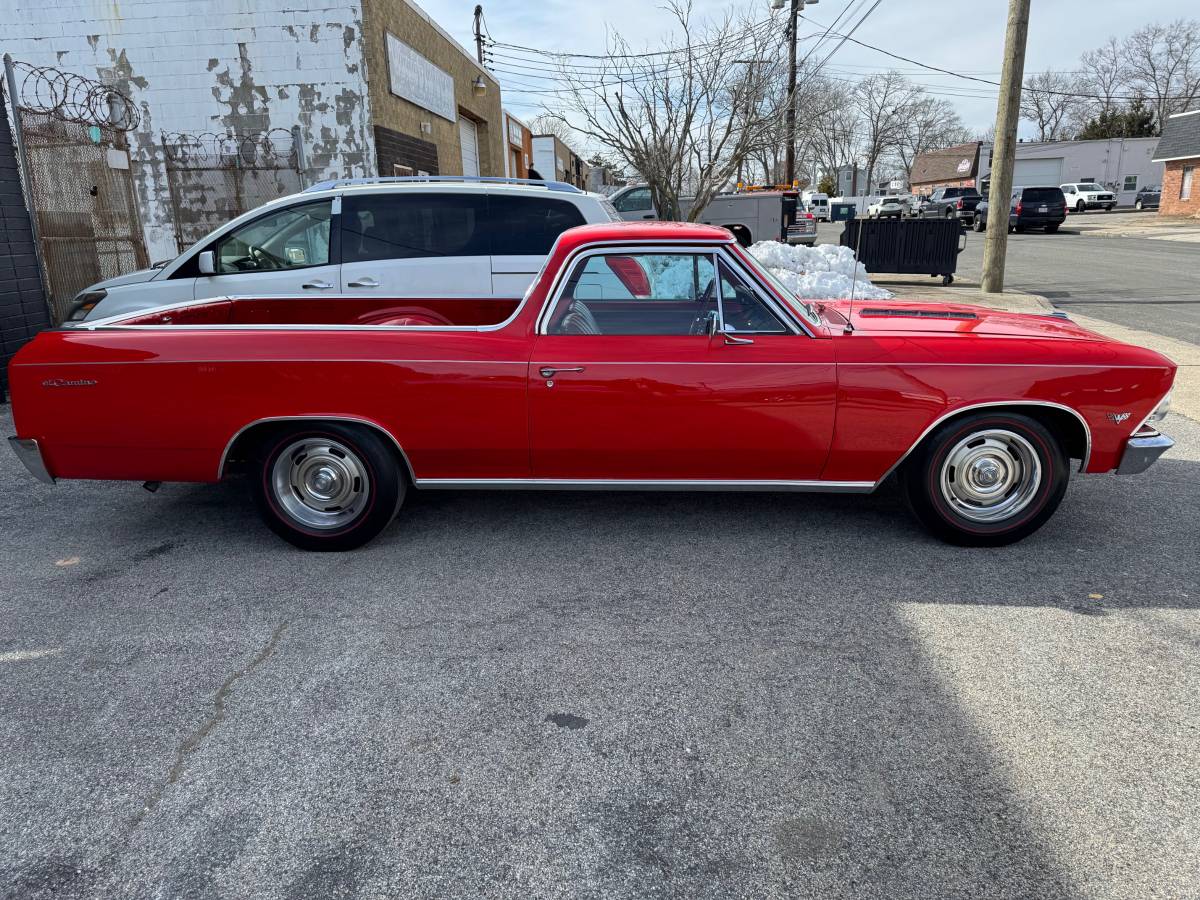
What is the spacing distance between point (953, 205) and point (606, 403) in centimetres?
4496

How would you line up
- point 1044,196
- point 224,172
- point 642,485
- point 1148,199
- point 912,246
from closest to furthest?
point 642,485 → point 224,172 → point 912,246 → point 1044,196 → point 1148,199

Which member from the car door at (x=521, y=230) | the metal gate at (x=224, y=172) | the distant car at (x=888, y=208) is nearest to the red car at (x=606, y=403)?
the car door at (x=521, y=230)

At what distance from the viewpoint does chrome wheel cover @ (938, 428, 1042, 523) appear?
4145 mm

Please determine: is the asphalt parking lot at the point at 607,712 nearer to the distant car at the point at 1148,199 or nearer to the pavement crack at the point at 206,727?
the pavement crack at the point at 206,727

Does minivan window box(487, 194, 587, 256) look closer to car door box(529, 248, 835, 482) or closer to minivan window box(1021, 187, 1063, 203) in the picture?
car door box(529, 248, 835, 482)

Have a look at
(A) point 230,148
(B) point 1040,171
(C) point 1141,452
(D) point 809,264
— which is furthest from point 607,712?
(B) point 1040,171

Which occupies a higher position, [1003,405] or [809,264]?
[809,264]

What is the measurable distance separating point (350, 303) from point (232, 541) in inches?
72.5

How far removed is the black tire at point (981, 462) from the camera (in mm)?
4090

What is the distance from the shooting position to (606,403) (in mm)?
4094

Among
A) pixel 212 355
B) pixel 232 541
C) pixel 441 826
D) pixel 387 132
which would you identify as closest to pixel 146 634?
pixel 232 541

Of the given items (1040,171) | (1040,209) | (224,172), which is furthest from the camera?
(1040,171)

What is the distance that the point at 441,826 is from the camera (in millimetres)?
2432

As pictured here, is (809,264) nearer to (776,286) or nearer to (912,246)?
(912,246)
